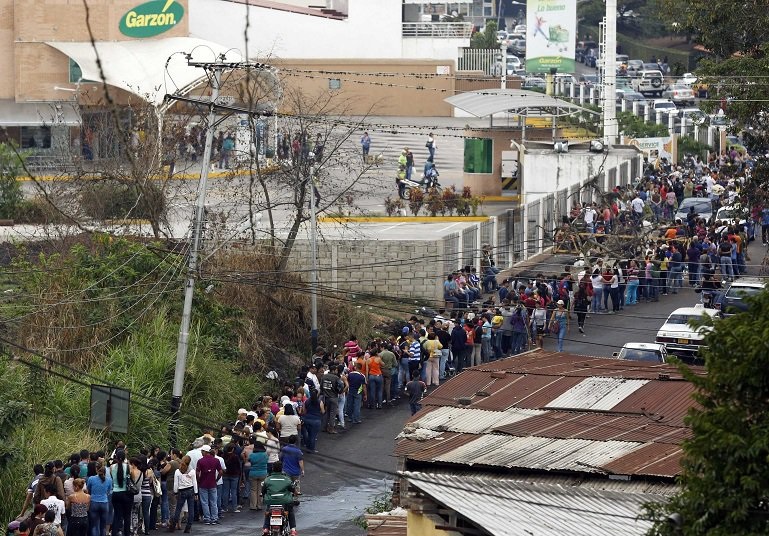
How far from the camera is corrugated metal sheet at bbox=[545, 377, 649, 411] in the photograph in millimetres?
20344

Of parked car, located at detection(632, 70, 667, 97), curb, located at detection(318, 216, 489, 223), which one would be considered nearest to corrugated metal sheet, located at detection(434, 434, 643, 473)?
curb, located at detection(318, 216, 489, 223)

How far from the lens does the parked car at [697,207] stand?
43.3m

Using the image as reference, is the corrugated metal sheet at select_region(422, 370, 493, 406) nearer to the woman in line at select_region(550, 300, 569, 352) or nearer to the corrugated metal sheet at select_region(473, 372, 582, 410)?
the corrugated metal sheet at select_region(473, 372, 582, 410)

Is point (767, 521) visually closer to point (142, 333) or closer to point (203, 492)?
point (203, 492)

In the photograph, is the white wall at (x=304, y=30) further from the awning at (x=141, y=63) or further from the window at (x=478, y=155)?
the window at (x=478, y=155)

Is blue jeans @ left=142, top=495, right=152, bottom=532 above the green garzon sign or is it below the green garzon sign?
below

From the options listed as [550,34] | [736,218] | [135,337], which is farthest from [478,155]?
[135,337]

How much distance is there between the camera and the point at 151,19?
178 ft

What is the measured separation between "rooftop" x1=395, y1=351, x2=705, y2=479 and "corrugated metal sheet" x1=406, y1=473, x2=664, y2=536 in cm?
128

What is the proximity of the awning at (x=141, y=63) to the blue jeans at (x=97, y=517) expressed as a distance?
1166 inches

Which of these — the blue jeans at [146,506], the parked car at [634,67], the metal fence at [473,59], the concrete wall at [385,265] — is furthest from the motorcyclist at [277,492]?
the parked car at [634,67]

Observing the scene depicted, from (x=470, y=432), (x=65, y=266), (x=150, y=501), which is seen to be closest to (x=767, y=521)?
(x=470, y=432)

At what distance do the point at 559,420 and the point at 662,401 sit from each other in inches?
56.9

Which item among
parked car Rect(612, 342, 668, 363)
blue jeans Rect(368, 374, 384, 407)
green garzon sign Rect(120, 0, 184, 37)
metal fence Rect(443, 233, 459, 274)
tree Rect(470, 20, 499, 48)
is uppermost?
tree Rect(470, 20, 499, 48)
